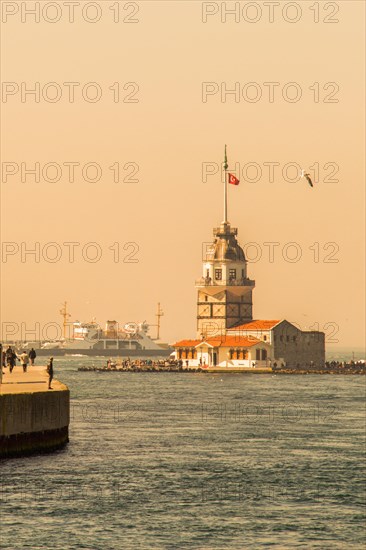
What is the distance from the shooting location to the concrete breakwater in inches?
2360

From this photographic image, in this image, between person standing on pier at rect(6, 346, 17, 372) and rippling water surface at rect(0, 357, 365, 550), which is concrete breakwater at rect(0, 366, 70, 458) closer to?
rippling water surface at rect(0, 357, 365, 550)

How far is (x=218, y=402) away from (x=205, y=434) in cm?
4496

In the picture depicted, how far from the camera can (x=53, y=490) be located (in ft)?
190

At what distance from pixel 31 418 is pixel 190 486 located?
24.4 feet

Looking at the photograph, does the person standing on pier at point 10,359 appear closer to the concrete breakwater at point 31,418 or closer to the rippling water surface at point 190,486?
the rippling water surface at point 190,486

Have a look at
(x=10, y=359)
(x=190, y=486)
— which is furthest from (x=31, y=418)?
(x=10, y=359)

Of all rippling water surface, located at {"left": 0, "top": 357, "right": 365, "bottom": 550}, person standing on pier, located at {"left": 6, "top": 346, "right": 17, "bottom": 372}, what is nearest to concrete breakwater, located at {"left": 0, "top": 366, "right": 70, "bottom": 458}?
rippling water surface, located at {"left": 0, "top": 357, "right": 365, "bottom": 550}

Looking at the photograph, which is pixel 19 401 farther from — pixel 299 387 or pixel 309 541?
pixel 299 387

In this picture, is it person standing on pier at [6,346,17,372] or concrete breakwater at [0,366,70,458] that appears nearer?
concrete breakwater at [0,366,70,458]

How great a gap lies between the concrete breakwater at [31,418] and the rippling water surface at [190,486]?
0.69 meters

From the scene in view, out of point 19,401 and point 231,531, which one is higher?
point 19,401

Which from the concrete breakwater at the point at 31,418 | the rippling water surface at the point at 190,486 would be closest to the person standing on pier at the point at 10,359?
the rippling water surface at the point at 190,486

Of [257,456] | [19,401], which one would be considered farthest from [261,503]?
[257,456]

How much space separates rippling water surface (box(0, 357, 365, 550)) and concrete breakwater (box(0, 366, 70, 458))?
69cm
